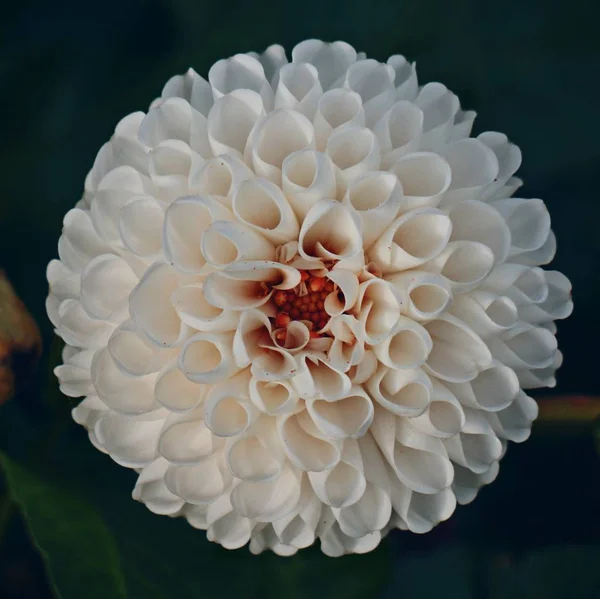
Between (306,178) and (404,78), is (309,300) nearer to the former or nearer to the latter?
(306,178)

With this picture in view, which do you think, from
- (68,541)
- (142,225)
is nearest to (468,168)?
(142,225)

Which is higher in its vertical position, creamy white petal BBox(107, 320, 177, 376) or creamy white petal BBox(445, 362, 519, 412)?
creamy white petal BBox(445, 362, 519, 412)

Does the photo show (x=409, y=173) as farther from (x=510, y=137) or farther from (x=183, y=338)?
(x=510, y=137)

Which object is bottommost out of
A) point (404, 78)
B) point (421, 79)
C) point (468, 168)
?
point (468, 168)

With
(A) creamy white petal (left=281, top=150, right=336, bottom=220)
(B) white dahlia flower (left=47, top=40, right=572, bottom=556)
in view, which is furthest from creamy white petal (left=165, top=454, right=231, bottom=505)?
(A) creamy white petal (left=281, top=150, right=336, bottom=220)

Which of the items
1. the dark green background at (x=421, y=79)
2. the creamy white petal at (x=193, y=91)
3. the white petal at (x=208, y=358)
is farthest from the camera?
the dark green background at (x=421, y=79)

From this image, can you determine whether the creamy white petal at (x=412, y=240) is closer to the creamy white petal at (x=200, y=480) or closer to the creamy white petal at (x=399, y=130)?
the creamy white petal at (x=399, y=130)

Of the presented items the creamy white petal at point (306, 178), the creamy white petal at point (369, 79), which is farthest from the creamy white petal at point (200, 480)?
the creamy white petal at point (369, 79)

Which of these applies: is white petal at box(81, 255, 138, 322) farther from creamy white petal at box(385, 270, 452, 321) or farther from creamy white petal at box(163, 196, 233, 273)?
creamy white petal at box(385, 270, 452, 321)
